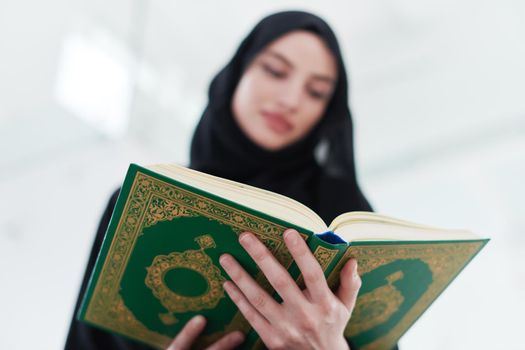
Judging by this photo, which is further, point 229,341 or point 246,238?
point 229,341

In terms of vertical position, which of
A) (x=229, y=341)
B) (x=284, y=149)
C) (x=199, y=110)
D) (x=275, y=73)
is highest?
(x=199, y=110)

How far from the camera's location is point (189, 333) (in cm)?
58

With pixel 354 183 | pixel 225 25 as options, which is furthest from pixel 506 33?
pixel 354 183

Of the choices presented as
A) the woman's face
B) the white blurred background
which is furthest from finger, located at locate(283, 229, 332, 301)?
the white blurred background

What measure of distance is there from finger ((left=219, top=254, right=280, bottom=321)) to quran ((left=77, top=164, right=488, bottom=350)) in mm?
11

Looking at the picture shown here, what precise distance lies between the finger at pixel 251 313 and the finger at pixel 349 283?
0.09 m

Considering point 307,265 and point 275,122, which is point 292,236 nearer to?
point 307,265

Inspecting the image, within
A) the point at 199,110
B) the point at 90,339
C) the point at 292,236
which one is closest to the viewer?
the point at 292,236

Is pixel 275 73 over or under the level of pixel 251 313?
over

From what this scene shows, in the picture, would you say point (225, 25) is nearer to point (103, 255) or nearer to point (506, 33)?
point (506, 33)

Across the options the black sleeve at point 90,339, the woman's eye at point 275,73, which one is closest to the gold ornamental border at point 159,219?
the black sleeve at point 90,339

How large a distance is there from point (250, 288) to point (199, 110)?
6.16 feet

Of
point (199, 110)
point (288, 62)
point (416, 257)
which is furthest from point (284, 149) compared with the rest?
point (199, 110)

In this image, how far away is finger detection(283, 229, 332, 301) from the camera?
1.49 feet
